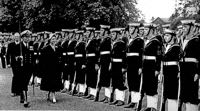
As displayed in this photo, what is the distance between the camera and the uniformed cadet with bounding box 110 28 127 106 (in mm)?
13195

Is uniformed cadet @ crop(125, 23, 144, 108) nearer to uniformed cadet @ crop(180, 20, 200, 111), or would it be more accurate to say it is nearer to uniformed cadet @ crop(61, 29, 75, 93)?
uniformed cadet @ crop(180, 20, 200, 111)

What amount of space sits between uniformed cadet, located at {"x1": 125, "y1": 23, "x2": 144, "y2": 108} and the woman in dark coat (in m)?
2.77

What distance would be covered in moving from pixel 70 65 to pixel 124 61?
3.51m

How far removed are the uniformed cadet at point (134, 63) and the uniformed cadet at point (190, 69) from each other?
2.12m

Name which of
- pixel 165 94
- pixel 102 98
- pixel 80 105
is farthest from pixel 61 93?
pixel 165 94

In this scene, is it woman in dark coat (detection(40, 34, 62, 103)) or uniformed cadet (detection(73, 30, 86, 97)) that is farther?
uniformed cadet (detection(73, 30, 86, 97))

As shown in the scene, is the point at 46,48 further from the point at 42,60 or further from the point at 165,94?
the point at 165,94

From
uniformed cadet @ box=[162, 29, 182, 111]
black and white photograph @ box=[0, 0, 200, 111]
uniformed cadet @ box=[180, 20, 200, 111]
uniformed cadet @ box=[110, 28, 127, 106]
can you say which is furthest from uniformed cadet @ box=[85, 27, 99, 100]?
uniformed cadet @ box=[180, 20, 200, 111]

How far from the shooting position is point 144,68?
1166 cm

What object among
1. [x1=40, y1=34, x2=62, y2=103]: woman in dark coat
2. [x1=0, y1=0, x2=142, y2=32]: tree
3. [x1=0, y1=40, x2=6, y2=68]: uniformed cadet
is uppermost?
[x1=0, y1=0, x2=142, y2=32]: tree

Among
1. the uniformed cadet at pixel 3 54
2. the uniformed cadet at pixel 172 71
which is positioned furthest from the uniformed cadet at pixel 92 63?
the uniformed cadet at pixel 3 54

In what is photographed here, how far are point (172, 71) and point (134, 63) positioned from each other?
1.94 m

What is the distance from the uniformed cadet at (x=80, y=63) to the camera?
50.1 ft

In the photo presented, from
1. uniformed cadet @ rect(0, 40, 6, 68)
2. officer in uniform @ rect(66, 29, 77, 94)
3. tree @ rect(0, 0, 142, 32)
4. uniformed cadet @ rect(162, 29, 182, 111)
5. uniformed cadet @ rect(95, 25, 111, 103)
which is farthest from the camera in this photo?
uniformed cadet @ rect(0, 40, 6, 68)
